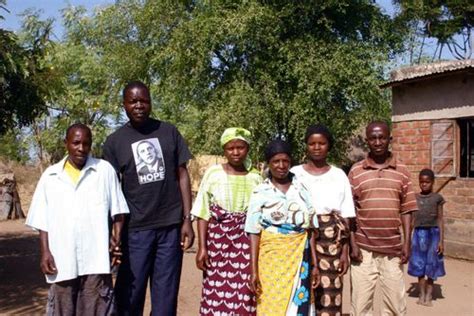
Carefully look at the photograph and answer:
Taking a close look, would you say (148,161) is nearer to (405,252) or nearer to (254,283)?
(254,283)

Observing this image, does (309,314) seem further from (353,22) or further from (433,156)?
(353,22)

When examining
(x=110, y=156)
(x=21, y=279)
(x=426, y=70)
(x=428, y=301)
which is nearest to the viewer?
(x=110, y=156)

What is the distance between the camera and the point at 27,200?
64.4 feet

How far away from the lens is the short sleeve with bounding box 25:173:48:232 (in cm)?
351

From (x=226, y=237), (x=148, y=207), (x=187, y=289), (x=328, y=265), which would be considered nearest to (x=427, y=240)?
(x=187, y=289)

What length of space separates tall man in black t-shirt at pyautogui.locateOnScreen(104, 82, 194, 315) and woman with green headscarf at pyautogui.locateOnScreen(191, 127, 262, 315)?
19 centimetres

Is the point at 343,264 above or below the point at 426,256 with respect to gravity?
above

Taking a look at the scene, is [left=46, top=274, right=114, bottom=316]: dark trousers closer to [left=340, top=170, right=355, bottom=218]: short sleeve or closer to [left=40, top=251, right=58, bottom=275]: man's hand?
[left=40, top=251, right=58, bottom=275]: man's hand

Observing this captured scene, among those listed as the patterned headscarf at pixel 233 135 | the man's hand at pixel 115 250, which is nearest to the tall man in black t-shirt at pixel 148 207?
the man's hand at pixel 115 250

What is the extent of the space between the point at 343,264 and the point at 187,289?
3.68 metres

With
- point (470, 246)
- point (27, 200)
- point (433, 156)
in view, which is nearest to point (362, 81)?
point (433, 156)

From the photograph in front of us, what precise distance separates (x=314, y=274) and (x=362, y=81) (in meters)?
7.83

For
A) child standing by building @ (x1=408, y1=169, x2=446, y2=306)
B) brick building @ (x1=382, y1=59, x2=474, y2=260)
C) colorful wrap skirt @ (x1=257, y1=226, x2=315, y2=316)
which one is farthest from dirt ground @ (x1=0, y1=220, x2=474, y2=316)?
colorful wrap skirt @ (x1=257, y1=226, x2=315, y2=316)

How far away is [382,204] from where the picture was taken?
4008 millimetres
